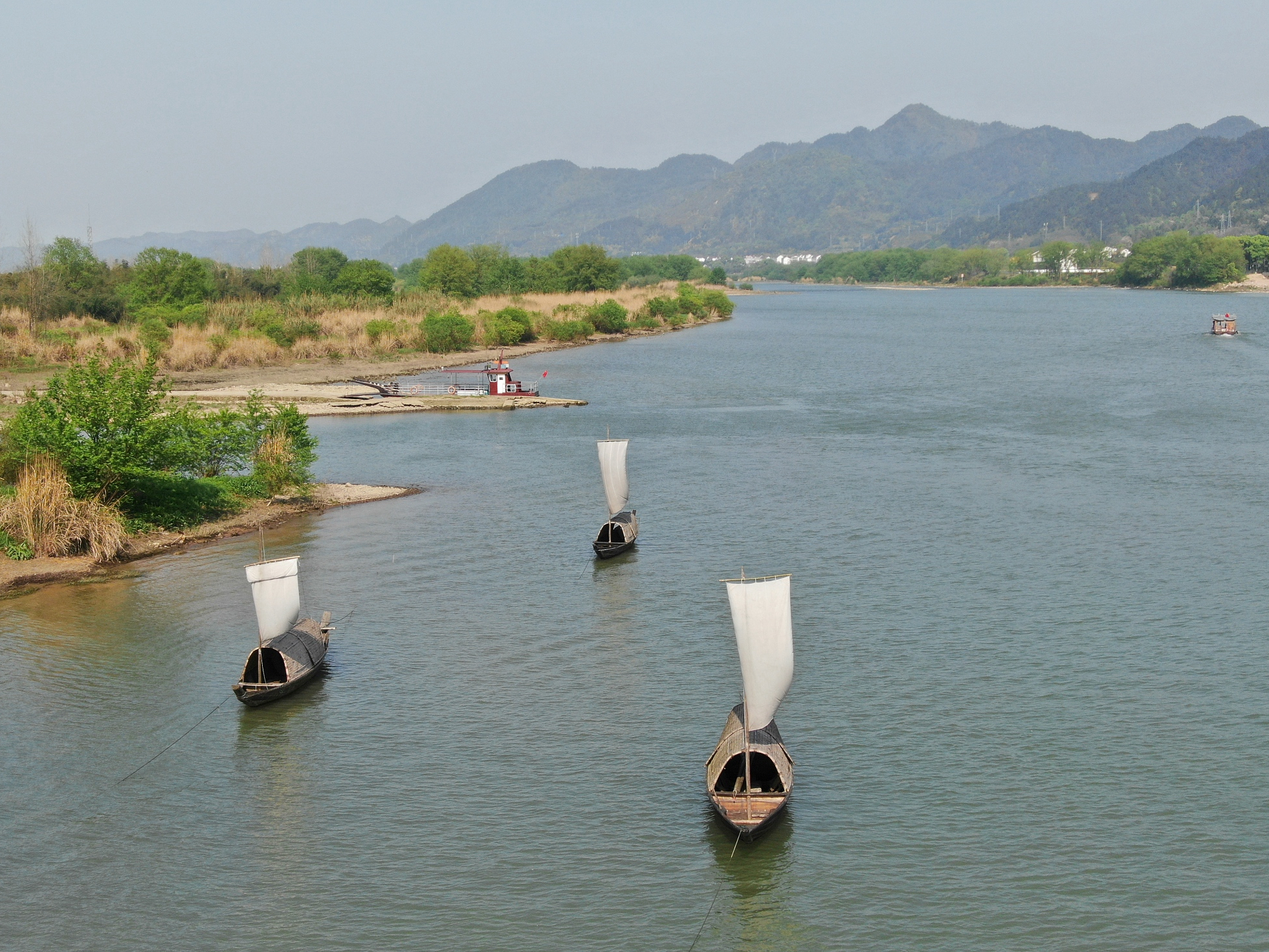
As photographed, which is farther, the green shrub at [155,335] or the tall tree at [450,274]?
the tall tree at [450,274]

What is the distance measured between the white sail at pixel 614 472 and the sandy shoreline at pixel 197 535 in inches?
443

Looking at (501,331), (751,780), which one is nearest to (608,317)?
(501,331)

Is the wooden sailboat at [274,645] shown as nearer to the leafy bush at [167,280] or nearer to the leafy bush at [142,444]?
the leafy bush at [142,444]

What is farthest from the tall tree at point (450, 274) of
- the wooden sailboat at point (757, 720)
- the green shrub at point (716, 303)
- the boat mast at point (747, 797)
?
the boat mast at point (747, 797)

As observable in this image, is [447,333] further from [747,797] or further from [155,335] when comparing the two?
[747,797]

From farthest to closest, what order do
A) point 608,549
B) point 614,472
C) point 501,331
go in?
point 501,331 < point 614,472 < point 608,549

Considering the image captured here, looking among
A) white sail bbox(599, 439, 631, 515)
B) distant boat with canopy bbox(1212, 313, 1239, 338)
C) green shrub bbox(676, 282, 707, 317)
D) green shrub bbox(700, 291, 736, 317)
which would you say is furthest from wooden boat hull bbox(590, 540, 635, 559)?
green shrub bbox(700, 291, 736, 317)

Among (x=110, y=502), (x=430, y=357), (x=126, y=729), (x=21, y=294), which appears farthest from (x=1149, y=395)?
(x=21, y=294)

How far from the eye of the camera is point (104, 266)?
402 ft

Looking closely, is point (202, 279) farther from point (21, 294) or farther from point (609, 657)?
point (609, 657)

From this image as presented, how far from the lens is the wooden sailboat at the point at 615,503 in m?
37.1

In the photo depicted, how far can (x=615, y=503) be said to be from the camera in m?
38.2

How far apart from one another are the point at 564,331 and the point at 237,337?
35.0 meters

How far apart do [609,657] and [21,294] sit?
8474 centimetres
